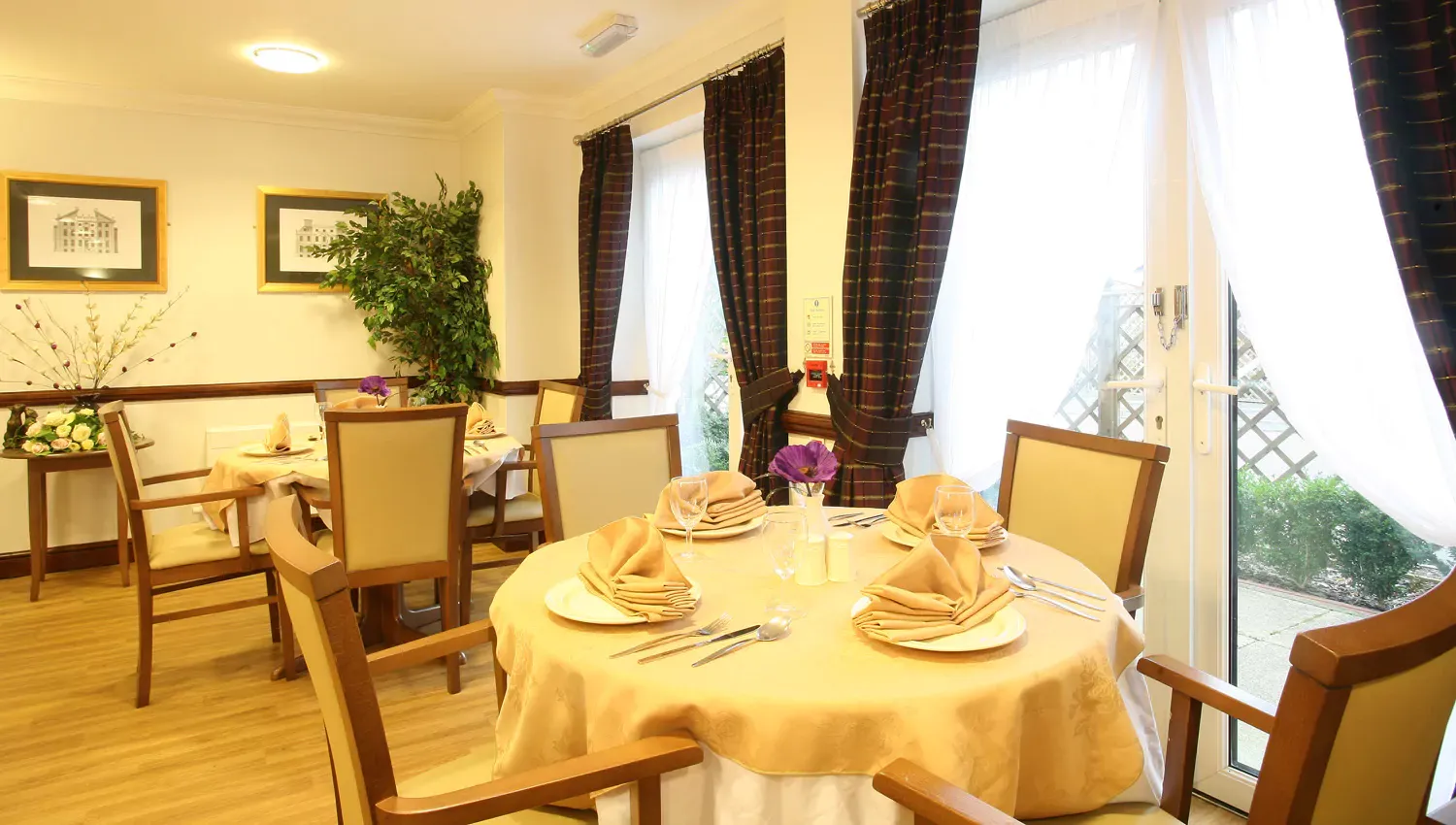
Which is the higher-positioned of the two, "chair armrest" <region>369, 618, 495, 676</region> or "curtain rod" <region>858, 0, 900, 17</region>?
"curtain rod" <region>858, 0, 900, 17</region>

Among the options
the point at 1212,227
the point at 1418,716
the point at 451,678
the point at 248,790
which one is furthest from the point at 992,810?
the point at 451,678

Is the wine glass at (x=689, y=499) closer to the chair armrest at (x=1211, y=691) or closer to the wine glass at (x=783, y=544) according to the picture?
the wine glass at (x=783, y=544)

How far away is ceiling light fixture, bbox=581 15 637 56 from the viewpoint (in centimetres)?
376

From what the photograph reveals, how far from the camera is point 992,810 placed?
3.47 ft

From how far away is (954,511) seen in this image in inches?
62.9

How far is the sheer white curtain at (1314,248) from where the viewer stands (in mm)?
1898

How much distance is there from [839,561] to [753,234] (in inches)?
89.9

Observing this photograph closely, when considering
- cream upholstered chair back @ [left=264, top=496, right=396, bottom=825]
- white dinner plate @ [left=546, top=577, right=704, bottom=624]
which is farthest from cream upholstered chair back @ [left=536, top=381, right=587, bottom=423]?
cream upholstered chair back @ [left=264, top=496, right=396, bottom=825]

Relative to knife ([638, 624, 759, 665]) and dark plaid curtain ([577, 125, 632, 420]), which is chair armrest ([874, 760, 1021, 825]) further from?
dark plaid curtain ([577, 125, 632, 420])

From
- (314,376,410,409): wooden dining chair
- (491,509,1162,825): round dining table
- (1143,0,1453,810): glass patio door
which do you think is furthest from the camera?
(314,376,410,409): wooden dining chair

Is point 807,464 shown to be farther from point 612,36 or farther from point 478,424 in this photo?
point 612,36

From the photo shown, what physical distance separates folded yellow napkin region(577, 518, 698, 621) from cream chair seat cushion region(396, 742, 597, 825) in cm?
32

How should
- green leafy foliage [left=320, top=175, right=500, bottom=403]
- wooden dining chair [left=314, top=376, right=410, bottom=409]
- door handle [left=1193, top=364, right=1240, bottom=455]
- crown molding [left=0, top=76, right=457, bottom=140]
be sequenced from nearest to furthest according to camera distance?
door handle [left=1193, top=364, right=1240, bottom=455]
wooden dining chair [left=314, top=376, right=410, bottom=409]
crown molding [left=0, top=76, right=457, bottom=140]
green leafy foliage [left=320, top=175, right=500, bottom=403]

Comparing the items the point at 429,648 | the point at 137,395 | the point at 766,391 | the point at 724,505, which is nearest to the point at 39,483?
the point at 137,395
